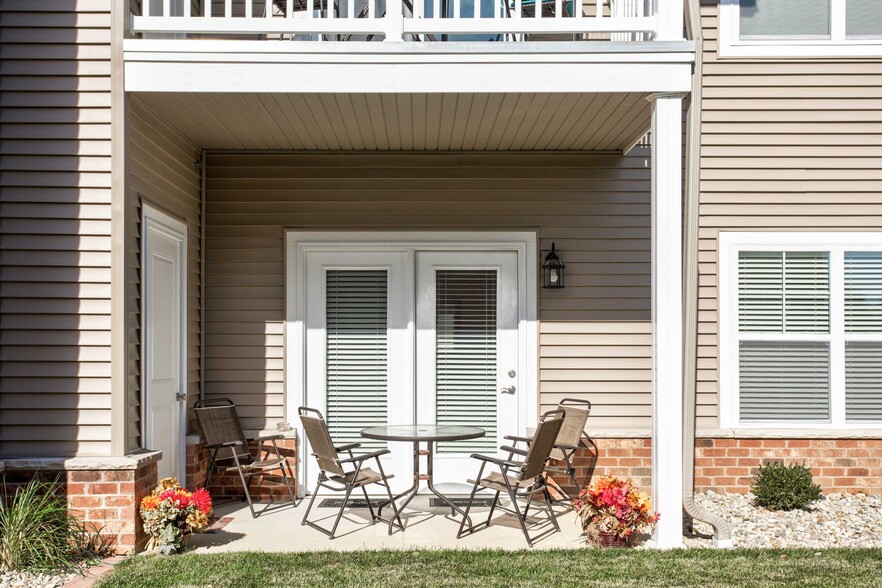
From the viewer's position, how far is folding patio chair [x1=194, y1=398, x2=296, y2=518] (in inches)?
231

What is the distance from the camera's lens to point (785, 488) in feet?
18.5

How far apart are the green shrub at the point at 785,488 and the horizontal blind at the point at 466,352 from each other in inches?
80.9

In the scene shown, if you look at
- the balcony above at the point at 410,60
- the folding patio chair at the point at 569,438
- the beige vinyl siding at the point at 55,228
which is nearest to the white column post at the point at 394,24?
the balcony above at the point at 410,60

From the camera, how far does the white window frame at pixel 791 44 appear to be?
20.2ft

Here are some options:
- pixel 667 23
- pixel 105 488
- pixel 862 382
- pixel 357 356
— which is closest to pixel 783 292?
pixel 862 382

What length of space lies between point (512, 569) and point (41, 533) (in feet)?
8.50

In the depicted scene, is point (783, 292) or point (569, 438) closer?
point (569, 438)

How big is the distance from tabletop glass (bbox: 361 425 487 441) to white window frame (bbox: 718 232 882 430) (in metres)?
2.07

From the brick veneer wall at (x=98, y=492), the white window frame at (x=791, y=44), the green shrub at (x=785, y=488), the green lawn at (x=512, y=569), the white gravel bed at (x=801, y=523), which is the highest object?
the white window frame at (x=791, y=44)

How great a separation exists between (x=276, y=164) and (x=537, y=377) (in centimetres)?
272

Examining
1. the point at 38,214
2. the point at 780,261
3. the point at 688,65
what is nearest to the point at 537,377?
the point at 780,261

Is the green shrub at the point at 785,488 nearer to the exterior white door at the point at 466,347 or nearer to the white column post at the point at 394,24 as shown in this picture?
the exterior white door at the point at 466,347

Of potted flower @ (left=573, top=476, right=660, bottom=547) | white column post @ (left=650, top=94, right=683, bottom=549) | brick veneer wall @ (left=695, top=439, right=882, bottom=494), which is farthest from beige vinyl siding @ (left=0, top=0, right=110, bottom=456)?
brick veneer wall @ (left=695, top=439, right=882, bottom=494)

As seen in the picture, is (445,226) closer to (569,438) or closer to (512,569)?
(569,438)
